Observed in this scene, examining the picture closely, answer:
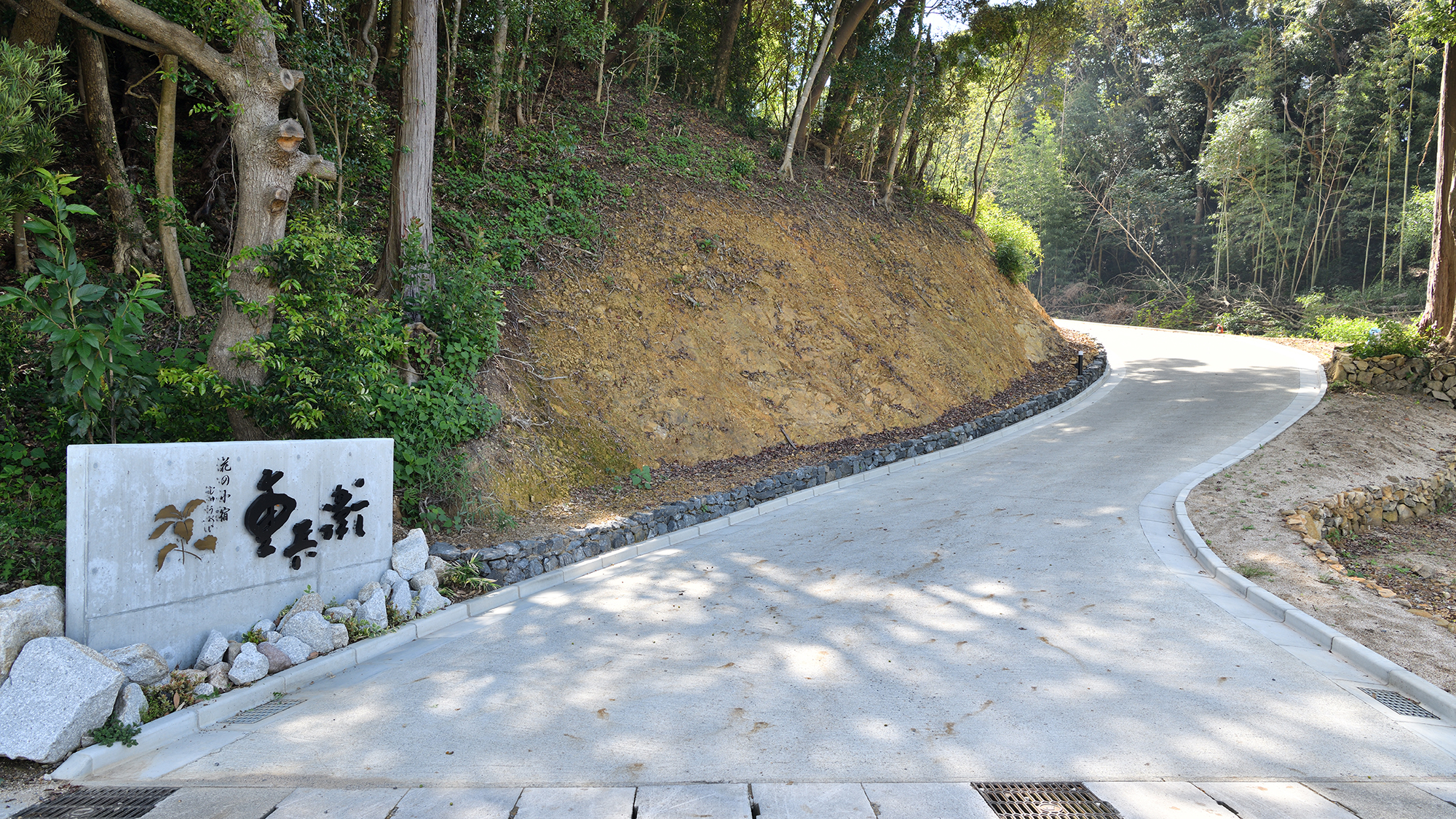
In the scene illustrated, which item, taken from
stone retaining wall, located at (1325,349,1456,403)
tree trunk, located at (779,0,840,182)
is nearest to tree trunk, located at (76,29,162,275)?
tree trunk, located at (779,0,840,182)

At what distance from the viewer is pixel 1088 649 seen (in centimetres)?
480

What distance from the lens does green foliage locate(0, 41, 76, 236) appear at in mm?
4426

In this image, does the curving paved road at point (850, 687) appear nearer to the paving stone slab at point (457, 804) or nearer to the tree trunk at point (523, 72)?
the paving stone slab at point (457, 804)

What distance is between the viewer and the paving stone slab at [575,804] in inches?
123

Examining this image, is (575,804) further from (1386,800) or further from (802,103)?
(802,103)

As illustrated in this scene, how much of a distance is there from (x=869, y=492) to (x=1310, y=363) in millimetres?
12688

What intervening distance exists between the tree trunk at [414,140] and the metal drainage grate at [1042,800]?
6.79 metres

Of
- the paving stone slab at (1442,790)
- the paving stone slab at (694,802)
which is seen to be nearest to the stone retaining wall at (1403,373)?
the paving stone slab at (1442,790)

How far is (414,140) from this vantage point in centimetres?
768

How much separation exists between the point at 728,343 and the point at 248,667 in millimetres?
7611

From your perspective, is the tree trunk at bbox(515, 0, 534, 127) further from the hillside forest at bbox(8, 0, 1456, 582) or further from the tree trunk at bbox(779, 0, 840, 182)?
the tree trunk at bbox(779, 0, 840, 182)

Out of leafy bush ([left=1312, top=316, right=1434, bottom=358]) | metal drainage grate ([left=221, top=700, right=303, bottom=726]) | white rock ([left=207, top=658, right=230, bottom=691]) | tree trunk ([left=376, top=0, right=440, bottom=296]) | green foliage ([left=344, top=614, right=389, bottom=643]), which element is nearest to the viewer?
metal drainage grate ([left=221, top=700, right=303, bottom=726])

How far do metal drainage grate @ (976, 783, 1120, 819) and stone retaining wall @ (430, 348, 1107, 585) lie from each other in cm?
424

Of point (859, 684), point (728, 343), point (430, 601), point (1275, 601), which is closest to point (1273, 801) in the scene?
point (859, 684)
